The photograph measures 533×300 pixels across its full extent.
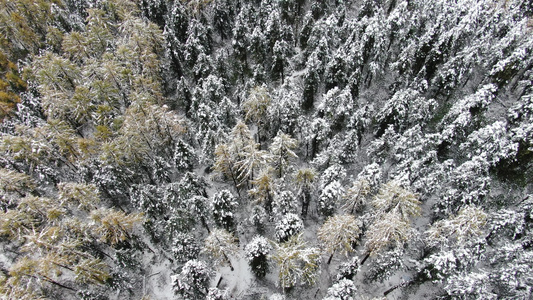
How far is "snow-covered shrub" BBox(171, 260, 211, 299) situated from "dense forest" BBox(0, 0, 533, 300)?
0.49 ft

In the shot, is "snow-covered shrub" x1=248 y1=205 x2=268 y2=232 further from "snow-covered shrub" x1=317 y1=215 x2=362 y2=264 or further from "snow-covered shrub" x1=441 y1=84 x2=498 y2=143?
"snow-covered shrub" x1=441 y1=84 x2=498 y2=143

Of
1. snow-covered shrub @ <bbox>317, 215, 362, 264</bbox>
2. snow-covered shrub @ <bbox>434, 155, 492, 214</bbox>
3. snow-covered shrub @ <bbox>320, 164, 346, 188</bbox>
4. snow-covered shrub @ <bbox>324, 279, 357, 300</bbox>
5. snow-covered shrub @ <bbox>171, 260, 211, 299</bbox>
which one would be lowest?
snow-covered shrub @ <bbox>171, 260, 211, 299</bbox>

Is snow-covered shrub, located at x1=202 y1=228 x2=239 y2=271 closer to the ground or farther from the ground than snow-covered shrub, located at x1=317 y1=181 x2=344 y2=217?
closer to the ground

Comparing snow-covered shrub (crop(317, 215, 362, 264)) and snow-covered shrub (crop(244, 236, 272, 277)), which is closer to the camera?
snow-covered shrub (crop(317, 215, 362, 264))

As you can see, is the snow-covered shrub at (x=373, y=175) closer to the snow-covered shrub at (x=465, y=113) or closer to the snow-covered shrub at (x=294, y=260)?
the snow-covered shrub at (x=294, y=260)

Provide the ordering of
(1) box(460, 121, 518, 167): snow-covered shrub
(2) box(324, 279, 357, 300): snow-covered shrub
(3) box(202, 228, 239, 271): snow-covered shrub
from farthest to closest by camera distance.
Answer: (1) box(460, 121, 518, 167): snow-covered shrub, (3) box(202, 228, 239, 271): snow-covered shrub, (2) box(324, 279, 357, 300): snow-covered shrub

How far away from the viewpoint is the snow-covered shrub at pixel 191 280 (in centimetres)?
2862

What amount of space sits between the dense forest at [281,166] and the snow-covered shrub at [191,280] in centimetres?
15

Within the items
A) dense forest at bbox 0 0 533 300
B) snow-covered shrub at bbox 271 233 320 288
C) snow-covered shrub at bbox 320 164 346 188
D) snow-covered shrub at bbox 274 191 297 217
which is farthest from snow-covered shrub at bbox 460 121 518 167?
snow-covered shrub at bbox 271 233 320 288

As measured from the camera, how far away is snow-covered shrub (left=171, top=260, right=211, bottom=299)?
2862 centimetres

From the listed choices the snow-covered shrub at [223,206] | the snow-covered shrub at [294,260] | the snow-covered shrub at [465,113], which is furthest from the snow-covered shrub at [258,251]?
the snow-covered shrub at [465,113]

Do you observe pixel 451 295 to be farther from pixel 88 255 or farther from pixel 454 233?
pixel 88 255

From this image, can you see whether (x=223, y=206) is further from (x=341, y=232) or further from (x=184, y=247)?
(x=341, y=232)

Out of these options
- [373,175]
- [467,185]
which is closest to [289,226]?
[373,175]
